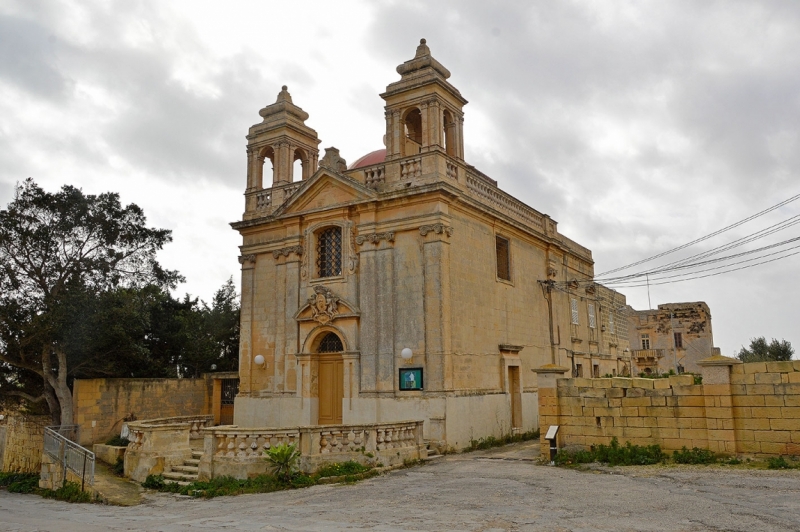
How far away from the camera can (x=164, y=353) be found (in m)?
25.1

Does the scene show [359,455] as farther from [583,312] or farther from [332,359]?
[583,312]

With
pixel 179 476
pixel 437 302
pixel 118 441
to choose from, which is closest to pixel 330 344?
pixel 437 302

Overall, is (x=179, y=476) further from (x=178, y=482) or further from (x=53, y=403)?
(x=53, y=403)

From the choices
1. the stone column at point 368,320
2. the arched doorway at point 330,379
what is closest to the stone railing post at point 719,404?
the stone column at point 368,320

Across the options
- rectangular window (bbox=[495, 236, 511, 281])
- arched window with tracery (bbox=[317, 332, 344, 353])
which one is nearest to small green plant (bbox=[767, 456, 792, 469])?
rectangular window (bbox=[495, 236, 511, 281])

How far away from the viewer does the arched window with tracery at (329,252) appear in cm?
1905

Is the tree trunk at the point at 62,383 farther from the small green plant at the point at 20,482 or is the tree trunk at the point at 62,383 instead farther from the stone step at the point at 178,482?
the stone step at the point at 178,482

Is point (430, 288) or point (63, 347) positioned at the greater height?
point (430, 288)

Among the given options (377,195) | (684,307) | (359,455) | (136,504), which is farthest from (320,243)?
(684,307)

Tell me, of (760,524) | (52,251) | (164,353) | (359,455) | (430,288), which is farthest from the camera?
(164,353)

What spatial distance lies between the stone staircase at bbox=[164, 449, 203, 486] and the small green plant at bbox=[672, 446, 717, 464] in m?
10.2

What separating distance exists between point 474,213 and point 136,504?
37.4 feet

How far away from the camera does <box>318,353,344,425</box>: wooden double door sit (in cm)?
1844

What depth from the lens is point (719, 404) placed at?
12922 mm
